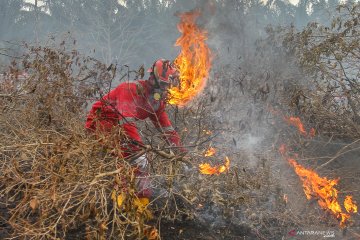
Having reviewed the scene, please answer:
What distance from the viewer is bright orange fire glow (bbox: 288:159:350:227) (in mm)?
4766

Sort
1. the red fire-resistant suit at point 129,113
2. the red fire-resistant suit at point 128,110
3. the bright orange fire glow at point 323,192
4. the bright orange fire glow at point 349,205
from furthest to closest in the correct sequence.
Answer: the bright orange fire glow at point 349,205 < the bright orange fire glow at point 323,192 < the red fire-resistant suit at point 128,110 < the red fire-resistant suit at point 129,113

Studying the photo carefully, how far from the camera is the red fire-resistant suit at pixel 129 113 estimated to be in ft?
12.6

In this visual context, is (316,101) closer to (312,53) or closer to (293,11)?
(312,53)

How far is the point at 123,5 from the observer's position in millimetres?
29188

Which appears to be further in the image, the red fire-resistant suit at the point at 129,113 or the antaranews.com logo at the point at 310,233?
the antaranews.com logo at the point at 310,233

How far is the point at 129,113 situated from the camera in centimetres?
403

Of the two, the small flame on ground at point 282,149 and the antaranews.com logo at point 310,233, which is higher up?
the small flame on ground at point 282,149

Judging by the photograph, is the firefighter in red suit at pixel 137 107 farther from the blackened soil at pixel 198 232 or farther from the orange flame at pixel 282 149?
the orange flame at pixel 282 149

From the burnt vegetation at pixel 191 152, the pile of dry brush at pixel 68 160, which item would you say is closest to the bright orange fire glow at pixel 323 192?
the burnt vegetation at pixel 191 152

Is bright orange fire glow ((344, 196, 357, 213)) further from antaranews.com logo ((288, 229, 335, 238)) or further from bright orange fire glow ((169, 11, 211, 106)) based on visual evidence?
bright orange fire glow ((169, 11, 211, 106))

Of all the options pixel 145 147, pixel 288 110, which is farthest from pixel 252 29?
pixel 145 147

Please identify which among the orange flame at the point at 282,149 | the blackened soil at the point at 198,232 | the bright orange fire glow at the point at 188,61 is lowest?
the blackened soil at the point at 198,232

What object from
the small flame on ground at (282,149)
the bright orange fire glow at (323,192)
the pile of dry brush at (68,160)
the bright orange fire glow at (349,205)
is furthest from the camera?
the small flame on ground at (282,149)

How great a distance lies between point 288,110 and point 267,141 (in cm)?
98
